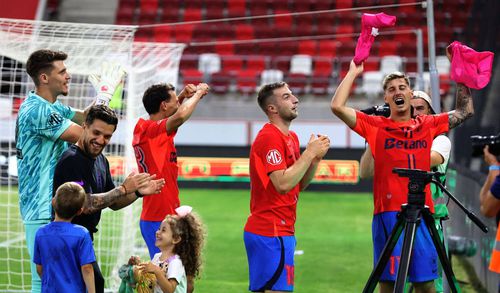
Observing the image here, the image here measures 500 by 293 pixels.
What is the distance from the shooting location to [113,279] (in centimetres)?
938

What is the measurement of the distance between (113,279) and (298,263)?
2412 millimetres

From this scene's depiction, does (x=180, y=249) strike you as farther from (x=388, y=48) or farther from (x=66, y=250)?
(x=388, y=48)

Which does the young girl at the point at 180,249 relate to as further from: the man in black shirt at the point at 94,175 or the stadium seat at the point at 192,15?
the stadium seat at the point at 192,15

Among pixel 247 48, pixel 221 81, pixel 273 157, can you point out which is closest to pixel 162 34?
pixel 247 48

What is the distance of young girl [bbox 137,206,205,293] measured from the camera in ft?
18.6

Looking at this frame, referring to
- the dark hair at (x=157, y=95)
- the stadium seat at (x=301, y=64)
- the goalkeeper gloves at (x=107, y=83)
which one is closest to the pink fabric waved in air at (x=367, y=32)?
the goalkeeper gloves at (x=107, y=83)

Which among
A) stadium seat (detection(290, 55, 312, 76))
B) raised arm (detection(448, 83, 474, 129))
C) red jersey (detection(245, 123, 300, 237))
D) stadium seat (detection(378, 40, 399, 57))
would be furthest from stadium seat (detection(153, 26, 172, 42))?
raised arm (detection(448, 83, 474, 129))

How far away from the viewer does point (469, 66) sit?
5797 millimetres

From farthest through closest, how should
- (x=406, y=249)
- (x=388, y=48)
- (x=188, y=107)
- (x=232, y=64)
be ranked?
(x=388, y=48)
(x=232, y=64)
(x=188, y=107)
(x=406, y=249)

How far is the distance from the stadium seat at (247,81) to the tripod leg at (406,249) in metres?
17.1

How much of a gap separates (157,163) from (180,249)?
1361 millimetres

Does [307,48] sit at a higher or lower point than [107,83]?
higher

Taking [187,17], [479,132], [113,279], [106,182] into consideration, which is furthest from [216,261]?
[187,17]

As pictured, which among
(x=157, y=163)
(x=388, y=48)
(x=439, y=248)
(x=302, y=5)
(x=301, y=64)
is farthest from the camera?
(x=302, y=5)
